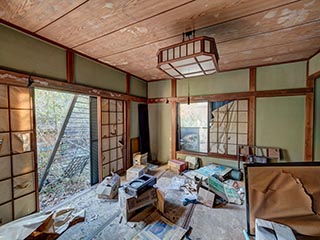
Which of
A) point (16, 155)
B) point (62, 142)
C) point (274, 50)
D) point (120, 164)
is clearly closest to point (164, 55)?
point (274, 50)

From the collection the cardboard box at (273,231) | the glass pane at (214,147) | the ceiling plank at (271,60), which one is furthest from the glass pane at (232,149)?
the cardboard box at (273,231)

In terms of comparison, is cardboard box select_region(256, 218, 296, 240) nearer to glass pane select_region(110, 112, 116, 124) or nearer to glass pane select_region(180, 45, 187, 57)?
glass pane select_region(180, 45, 187, 57)

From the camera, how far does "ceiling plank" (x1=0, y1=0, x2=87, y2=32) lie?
5.50ft

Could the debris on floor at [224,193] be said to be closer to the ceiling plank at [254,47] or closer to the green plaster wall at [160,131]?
the green plaster wall at [160,131]

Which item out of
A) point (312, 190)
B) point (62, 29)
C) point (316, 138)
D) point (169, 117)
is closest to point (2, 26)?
point (62, 29)

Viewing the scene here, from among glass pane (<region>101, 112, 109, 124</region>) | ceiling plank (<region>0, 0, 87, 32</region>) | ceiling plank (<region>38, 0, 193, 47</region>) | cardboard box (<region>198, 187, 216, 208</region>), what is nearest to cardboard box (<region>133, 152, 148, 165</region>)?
glass pane (<region>101, 112, 109, 124</region>)

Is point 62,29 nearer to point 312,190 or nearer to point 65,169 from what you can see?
point 312,190

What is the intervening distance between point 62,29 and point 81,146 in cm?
324

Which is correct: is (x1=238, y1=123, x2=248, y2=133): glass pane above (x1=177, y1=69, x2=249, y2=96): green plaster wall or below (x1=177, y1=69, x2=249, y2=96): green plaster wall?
below

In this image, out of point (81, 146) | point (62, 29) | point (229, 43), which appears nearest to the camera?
point (62, 29)

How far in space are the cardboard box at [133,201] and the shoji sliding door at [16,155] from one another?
132cm

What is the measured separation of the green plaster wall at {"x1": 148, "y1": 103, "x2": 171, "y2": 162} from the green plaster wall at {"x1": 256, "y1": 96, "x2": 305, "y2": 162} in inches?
89.9

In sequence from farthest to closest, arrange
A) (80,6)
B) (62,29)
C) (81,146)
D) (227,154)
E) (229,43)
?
(81,146)
(227,154)
(229,43)
(62,29)
(80,6)

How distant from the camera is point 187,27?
212 centimetres
